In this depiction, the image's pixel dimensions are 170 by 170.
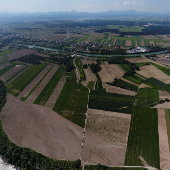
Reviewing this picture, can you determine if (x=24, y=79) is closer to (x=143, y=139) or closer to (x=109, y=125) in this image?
(x=109, y=125)

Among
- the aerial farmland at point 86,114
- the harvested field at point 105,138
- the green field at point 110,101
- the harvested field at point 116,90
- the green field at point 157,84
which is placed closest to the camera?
the harvested field at point 105,138

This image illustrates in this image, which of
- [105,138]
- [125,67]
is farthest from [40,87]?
[125,67]

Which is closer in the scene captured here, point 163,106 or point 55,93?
point 163,106

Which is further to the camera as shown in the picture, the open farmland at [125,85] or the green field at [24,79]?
the green field at [24,79]

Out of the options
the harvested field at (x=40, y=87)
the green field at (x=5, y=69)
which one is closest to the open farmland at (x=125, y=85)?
the harvested field at (x=40, y=87)

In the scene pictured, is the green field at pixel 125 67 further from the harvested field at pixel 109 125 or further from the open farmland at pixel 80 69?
the harvested field at pixel 109 125

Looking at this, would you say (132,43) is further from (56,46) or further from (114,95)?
(114,95)
